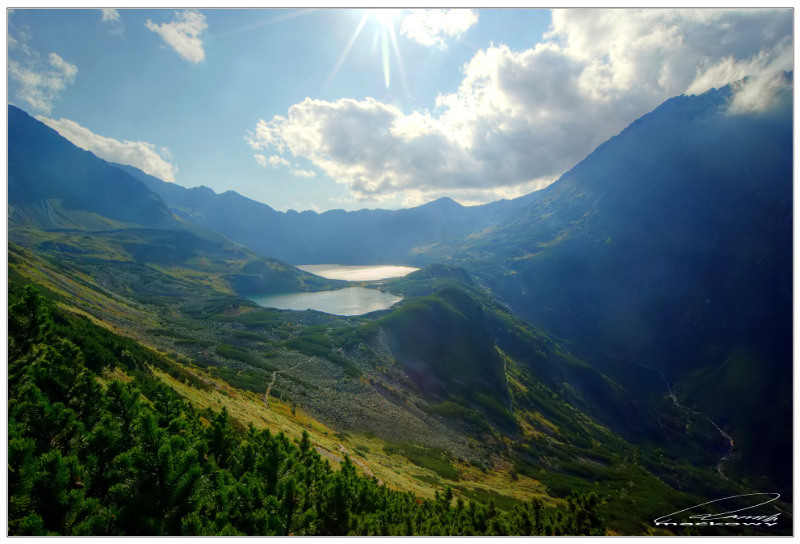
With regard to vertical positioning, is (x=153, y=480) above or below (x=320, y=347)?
above

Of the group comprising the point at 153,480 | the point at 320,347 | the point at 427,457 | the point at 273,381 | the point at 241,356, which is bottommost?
the point at 427,457

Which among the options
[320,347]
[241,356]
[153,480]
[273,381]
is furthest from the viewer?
[320,347]

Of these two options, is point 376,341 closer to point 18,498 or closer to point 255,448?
point 255,448

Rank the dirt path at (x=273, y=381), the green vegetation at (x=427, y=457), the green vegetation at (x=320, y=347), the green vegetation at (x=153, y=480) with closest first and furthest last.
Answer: the green vegetation at (x=153, y=480)
the green vegetation at (x=427, y=457)
the dirt path at (x=273, y=381)
the green vegetation at (x=320, y=347)

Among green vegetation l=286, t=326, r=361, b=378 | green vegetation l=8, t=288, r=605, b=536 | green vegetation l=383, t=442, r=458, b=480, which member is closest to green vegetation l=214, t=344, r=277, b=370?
green vegetation l=286, t=326, r=361, b=378

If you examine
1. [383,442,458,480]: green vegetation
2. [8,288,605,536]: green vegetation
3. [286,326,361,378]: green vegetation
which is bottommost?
[383,442,458,480]: green vegetation

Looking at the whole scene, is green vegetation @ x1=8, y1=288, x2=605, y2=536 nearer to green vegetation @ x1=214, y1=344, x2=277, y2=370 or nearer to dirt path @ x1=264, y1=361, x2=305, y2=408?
dirt path @ x1=264, y1=361, x2=305, y2=408

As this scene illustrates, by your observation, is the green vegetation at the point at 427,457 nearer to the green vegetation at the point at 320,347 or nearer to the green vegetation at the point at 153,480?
the green vegetation at the point at 320,347

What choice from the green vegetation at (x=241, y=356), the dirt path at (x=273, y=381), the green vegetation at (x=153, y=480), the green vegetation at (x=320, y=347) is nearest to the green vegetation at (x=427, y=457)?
the dirt path at (x=273, y=381)

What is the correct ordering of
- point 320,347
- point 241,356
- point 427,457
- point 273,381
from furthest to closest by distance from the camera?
point 320,347
point 241,356
point 273,381
point 427,457

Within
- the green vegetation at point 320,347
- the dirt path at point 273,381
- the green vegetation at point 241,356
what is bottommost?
the dirt path at point 273,381

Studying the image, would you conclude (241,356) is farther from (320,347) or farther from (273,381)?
(320,347)

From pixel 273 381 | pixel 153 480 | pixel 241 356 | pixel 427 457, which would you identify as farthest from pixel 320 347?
pixel 153 480
